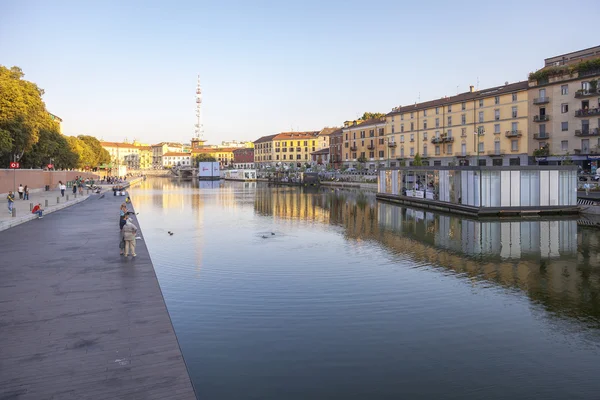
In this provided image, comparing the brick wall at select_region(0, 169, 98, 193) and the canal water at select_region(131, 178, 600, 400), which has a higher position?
the brick wall at select_region(0, 169, 98, 193)

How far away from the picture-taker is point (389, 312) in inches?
581

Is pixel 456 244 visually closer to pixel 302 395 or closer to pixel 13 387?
pixel 302 395

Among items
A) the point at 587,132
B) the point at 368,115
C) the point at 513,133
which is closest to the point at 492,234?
the point at 587,132

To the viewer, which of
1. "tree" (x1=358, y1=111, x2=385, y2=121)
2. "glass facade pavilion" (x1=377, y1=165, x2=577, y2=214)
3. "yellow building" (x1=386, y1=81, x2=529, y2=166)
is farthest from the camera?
"tree" (x1=358, y1=111, x2=385, y2=121)

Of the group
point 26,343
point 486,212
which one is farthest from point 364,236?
point 26,343

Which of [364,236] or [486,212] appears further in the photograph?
[486,212]

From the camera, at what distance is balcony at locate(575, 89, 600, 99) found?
203 ft

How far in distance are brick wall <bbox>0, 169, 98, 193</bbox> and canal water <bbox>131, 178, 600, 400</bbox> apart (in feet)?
114

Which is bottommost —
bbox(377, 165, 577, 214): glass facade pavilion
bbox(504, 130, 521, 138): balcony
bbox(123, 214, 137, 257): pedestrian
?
bbox(123, 214, 137, 257): pedestrian

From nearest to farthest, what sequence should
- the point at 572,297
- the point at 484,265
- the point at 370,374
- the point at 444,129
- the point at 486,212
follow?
the point at 370,374 < the point at 572,297 < the point at 484,265 < the point at 486,212 < the point at 444,129

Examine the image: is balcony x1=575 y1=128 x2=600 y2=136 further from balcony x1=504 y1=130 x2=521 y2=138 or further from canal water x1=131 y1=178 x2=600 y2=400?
canal water x1=131 y1=178 x2=600 y2=400

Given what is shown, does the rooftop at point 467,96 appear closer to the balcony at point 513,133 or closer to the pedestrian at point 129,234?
the balcony at point 513,133

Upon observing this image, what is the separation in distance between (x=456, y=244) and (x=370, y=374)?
717 inches

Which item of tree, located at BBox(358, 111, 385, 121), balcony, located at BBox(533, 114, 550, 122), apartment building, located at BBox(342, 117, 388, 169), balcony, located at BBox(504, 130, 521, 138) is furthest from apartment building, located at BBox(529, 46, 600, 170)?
tree, located at BBox(358, 111, 385, 121)
